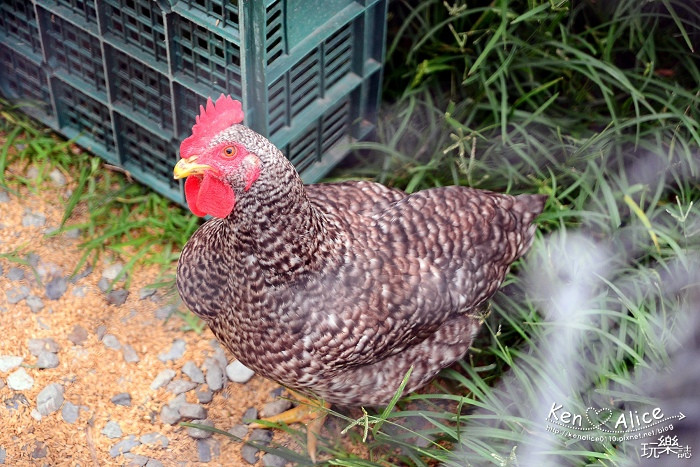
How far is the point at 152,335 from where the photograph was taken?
3.17 meters

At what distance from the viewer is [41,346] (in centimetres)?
309

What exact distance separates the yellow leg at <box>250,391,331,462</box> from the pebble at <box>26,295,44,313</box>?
Answer: 960mm

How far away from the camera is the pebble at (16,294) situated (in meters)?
3.19

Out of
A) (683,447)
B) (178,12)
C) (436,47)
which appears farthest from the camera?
(436,47)

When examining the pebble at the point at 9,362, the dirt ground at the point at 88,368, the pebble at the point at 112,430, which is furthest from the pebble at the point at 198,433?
the pebble at the point at 9,362

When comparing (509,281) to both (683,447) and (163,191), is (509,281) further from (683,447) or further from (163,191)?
(163,191)

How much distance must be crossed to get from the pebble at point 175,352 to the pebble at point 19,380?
0.47 meters


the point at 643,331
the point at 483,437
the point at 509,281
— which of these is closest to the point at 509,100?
the point at 509,281

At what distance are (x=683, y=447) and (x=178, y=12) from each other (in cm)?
209

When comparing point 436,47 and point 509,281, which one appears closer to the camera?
point 509,281

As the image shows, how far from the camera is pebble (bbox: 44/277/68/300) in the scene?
3.23 meters

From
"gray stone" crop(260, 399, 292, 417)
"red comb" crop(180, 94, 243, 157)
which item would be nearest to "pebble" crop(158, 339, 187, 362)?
"gray stone" crop(260, 399, 292, 417)

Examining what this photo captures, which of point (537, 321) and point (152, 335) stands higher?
point (537, 321)

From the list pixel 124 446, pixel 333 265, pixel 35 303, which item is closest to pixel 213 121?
pixel 333 265
